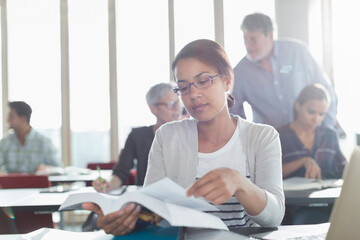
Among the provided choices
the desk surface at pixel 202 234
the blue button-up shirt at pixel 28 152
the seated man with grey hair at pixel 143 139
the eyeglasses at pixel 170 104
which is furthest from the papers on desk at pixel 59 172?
the desk surface at pixel 202 234

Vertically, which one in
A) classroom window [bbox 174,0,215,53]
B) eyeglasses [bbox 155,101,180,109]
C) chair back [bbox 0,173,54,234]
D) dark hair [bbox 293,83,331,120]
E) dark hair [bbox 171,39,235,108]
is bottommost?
chair back [bbox 0,173,54,234]

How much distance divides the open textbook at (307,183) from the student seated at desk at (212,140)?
0.98 meters

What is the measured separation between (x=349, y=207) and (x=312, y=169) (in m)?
2.03

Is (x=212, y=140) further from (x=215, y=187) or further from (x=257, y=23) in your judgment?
(x=257, y=23)

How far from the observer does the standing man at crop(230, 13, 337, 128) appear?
2.98 m

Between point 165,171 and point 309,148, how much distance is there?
5.76 ft

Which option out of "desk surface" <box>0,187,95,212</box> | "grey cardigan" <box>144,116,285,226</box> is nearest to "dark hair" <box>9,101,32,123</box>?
"desk surface" <box>0,187,95,212</box>

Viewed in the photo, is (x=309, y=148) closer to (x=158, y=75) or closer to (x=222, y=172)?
(x=222, y=172)

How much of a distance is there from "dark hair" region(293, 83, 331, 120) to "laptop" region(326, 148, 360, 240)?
8.04 ft

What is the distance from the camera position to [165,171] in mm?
1643

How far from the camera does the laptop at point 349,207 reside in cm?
83

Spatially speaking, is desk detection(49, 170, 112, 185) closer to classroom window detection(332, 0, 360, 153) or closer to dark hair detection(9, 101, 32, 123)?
dark hair detection(9, 101, 32, 123)

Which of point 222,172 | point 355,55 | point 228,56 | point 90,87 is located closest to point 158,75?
point 90,87

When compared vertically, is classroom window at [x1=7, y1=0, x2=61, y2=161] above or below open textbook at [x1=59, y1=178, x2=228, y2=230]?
above
